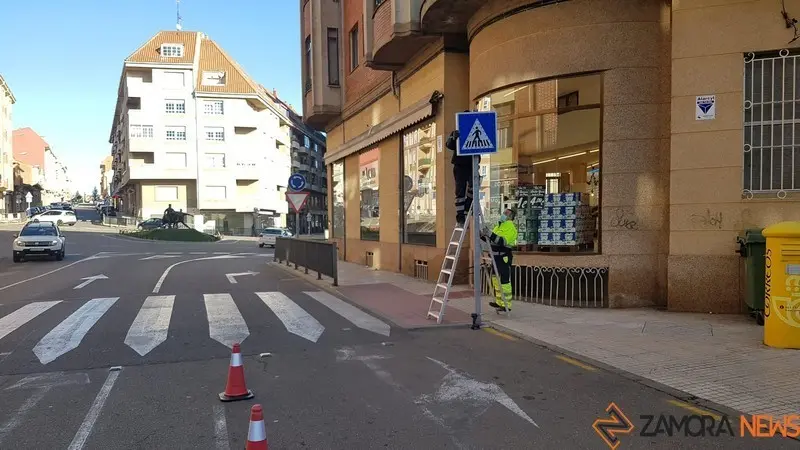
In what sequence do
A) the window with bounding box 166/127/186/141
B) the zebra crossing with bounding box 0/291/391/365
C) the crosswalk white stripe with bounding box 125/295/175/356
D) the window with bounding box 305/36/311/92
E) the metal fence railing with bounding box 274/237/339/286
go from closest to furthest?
the crosswalk white stripe with bounding box 125/295/175/356, the zebra crossing with bounding box 0/291/391/365, the metal fence railing with bounding box 274/237/339/286, the window with bounding box 305/36/311/92, the window with bounding box 166/127/186/141

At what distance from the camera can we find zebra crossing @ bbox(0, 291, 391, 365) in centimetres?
764

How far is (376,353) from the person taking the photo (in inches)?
276

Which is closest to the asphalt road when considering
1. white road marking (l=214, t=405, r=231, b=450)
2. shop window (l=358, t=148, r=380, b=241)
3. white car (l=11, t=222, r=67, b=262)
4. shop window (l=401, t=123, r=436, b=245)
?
white road marking (l=214, t=405, r=231, b=450)

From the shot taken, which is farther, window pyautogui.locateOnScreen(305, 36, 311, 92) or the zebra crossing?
window pyautogui.locateOnScreen(305, 36, 311, 92)

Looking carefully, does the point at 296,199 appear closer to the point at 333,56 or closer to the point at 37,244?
the point at 333,56

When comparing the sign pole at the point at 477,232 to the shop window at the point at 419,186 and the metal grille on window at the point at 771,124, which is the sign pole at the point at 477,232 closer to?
the metal grille on window at the point at 771,124

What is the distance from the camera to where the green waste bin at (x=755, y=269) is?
313 inches

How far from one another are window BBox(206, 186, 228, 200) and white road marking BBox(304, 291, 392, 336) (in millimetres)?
52616

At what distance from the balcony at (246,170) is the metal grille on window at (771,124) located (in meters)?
59.1

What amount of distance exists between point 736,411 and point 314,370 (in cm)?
403

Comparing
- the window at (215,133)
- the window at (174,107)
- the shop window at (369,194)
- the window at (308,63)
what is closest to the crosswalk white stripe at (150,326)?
the shop window at (369,194)

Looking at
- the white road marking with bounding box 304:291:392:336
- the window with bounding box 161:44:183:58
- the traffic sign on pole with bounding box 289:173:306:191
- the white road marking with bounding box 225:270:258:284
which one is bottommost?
the white road marking with bounding box 225:270:258:284

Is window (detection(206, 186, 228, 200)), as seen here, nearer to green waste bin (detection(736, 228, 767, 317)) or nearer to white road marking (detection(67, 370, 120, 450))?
white road marking (detection(67, 370, 120, 450))

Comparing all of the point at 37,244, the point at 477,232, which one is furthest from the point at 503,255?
the point at 37,244
